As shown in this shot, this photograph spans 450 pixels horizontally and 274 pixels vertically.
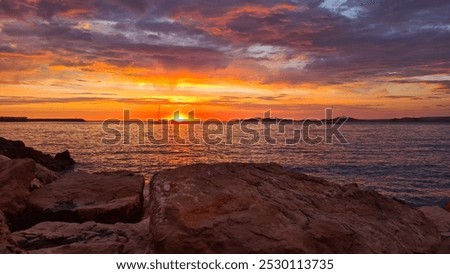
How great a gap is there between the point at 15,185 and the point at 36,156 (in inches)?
848

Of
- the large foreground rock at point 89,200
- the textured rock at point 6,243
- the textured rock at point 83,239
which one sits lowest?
the large foreground rock at point 89,200

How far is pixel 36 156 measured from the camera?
28188 mm

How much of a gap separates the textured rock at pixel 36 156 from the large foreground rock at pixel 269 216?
2413 centimetres

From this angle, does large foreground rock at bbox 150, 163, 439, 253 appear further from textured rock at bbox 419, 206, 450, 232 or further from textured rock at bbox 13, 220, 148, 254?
textured rock at bbox 419, 206, 450, 232

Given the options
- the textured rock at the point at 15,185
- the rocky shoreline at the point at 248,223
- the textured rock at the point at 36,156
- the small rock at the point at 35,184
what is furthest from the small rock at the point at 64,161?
the rocky shoreline at the point at 248,223

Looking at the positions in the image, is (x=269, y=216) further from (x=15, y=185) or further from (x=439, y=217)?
(x=15, y=185)

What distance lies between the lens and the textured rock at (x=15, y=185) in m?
8.16

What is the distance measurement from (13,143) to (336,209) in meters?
37.1

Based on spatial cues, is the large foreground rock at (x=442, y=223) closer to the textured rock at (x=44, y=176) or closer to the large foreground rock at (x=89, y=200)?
the large foreground rock at (x=89, y=200)

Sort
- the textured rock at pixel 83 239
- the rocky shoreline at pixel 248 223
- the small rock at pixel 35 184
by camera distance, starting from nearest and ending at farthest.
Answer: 1. the rocky shoreline at pixel 248 223
2. the textured rock at pixel 83 239
3. the small rock at pixel 35 184

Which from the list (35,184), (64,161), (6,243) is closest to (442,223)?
(6,243)

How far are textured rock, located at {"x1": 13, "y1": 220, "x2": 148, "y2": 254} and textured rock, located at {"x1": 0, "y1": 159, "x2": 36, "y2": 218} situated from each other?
7.97ft

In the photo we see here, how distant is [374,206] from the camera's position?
253 inches
